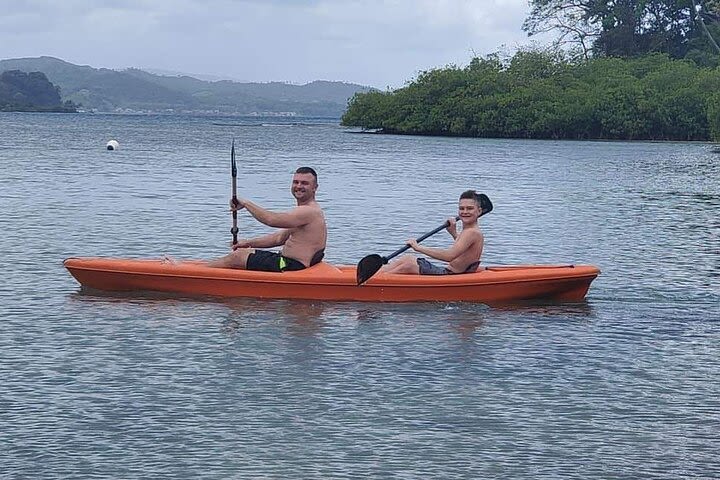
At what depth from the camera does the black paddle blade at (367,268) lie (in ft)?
44.8

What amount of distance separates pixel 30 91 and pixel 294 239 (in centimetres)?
18237

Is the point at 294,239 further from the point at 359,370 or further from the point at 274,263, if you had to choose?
the point at 359,370

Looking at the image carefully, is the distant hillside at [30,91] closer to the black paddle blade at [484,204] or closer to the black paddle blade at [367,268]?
the black paddle blade at [484,204]

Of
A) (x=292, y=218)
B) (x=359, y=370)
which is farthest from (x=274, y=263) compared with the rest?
(x=359, y=370)

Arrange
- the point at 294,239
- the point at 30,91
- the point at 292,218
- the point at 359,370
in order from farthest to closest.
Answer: the point at 30,91 → the point at 294,239 → the point at 292,218 → the point at 359,370

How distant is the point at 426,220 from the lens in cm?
2491

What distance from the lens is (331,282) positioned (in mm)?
13742

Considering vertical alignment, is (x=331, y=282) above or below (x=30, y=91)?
below

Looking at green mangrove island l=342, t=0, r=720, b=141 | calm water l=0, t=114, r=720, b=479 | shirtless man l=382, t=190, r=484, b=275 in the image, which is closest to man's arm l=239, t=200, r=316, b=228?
calm water l=0, t=114, r=720, b=479

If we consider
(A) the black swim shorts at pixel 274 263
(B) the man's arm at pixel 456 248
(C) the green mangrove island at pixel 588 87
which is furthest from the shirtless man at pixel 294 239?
(C) the green mangrove island at pixel 588 87

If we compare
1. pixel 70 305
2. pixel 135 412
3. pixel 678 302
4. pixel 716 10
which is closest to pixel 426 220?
pixel 678 302

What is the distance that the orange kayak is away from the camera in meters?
13.8

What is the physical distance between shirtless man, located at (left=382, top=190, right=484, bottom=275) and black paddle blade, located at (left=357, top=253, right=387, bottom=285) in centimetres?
42

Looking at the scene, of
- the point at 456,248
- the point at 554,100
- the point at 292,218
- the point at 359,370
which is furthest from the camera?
the point at 554,100
